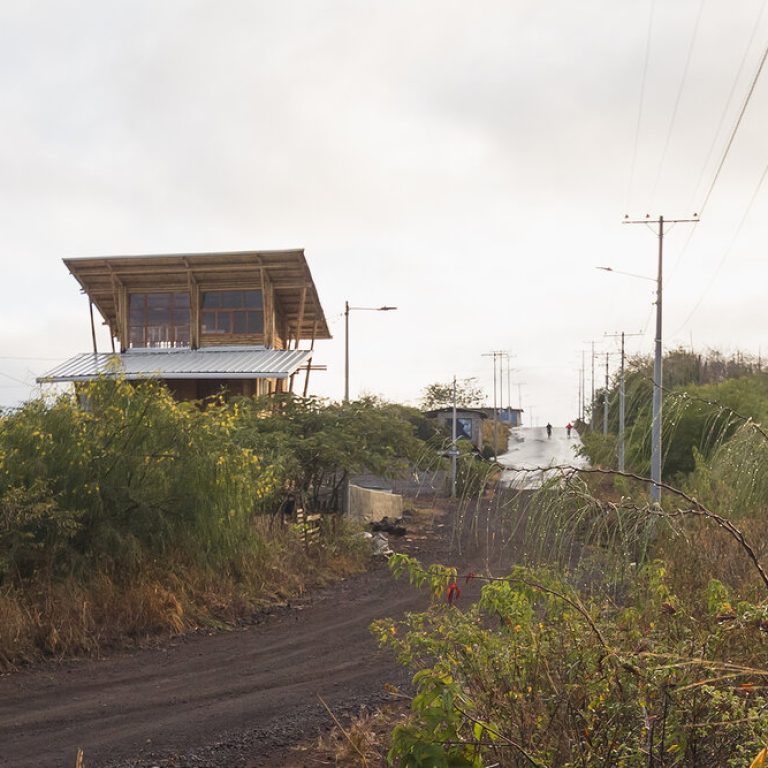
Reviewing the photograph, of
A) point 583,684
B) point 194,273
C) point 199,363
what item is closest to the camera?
point 583,684

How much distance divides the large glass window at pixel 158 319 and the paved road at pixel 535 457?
1297cm

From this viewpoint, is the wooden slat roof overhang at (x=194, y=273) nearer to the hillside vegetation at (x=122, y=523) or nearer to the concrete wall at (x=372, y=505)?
the concrete wall at (x=372, y=505)

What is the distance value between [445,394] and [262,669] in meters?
64.7

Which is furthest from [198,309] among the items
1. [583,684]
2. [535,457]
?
[535,457]

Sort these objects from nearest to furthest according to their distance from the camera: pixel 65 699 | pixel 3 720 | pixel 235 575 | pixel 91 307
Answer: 1. pixel 3 720
2. pixel 65 699
3. pixel 235 575
4. pixel 91 307

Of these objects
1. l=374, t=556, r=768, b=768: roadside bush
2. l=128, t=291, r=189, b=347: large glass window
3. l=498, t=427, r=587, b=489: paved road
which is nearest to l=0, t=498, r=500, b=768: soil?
l=374, t=556, r=768, b=768: roadside bush

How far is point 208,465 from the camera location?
12492mm

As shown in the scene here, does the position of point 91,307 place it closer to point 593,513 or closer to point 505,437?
point 593,513

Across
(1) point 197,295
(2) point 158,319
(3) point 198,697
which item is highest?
(1) point 197,295

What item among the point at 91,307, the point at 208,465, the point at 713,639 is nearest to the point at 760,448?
the point at 713,639

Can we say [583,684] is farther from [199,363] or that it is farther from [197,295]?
[197,295]

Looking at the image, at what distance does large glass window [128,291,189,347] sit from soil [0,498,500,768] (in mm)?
18334

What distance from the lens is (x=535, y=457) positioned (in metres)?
54.4

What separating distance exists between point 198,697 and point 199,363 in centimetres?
1921
